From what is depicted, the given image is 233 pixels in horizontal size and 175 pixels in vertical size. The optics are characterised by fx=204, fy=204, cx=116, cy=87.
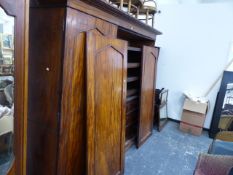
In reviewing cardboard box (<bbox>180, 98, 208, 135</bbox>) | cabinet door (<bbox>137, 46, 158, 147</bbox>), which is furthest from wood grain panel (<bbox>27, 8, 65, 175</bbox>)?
cardboard box (<bbox>180, 98, 208, 135</bbox>)

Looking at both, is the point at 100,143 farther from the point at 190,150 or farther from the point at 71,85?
the point at 190,150

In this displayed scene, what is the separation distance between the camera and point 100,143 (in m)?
1.58

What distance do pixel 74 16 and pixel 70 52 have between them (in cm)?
22

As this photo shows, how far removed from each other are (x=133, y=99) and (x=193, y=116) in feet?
4.16

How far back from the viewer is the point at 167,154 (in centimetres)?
249

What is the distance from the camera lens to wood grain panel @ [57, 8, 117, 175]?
1254mm

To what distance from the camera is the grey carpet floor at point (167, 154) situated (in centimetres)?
216

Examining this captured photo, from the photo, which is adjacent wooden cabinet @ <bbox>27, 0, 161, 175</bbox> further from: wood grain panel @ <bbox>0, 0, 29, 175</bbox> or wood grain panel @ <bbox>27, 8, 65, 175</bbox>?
wood grain panel @ <bbox>0, 0, 29, 175</bbox>

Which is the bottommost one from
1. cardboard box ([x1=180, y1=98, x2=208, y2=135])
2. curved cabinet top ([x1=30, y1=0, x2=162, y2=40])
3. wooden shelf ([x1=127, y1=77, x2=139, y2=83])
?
cardboard box ([x1=180, y1=98, x2=208, y2=135])

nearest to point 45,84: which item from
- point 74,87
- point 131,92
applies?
point 74,87

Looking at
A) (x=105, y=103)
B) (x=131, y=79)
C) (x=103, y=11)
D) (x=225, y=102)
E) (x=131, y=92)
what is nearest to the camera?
(x=103, y=11)

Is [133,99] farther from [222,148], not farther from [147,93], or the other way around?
[222,148]

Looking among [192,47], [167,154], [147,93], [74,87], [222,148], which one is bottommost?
[167,154]

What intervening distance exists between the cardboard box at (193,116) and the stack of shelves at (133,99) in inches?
40.4
